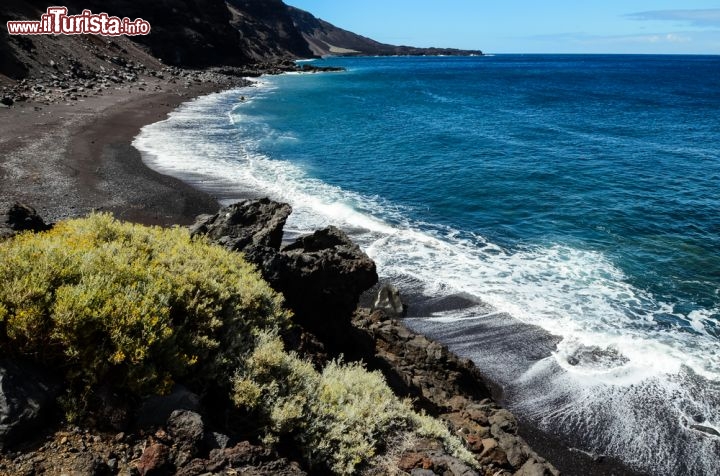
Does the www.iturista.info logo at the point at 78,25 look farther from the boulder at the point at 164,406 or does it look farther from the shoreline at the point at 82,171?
the boulder at the point at 164,406

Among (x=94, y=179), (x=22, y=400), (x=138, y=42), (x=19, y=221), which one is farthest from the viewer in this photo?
(x=138, y=42)

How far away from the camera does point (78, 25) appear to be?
8494cm

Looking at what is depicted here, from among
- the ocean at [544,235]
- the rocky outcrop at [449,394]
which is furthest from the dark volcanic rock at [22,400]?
the ocean at [544,235]

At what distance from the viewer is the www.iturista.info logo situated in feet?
222

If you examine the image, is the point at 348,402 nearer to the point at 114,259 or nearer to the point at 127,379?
the point at 127,379

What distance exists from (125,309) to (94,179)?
79.0ft

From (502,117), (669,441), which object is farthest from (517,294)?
(502,117)

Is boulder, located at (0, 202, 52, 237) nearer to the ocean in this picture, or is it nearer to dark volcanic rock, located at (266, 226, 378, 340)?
dark volcanic rock, located at (266, 226, 378, 340)

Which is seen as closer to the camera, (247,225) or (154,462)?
(154,462)

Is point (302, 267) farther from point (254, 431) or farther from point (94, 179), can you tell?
point (94, 179)

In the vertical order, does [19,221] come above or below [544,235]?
above

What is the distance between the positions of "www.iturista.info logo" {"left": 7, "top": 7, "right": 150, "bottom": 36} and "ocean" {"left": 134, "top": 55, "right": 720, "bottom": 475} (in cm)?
3267

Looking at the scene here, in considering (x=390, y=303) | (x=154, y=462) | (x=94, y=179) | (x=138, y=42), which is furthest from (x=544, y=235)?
(x=138, y=42)

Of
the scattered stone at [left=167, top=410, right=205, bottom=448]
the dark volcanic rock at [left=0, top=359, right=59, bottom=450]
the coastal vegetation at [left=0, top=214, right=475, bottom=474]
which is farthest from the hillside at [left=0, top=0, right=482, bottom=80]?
the scattered stone at [left=167, top=410, right=205, bottom=448]
